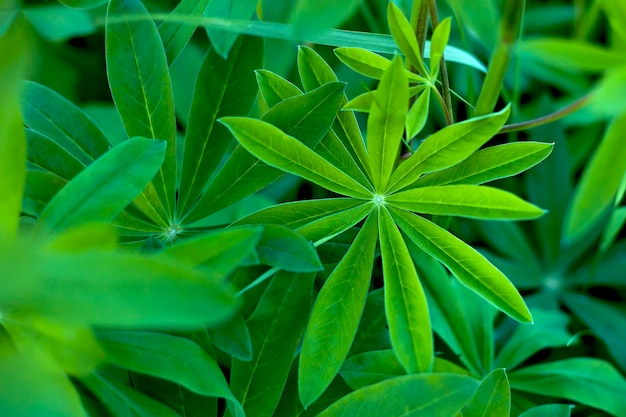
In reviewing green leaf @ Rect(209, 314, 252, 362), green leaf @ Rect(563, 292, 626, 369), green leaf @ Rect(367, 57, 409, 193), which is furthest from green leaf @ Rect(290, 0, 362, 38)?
green leaf @ Rect(563, 292, 626, 369)

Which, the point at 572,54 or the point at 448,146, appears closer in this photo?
the point at 572,54

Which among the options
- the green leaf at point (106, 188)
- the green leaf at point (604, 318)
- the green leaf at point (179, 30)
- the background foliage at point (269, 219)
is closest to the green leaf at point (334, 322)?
the background foliage at point (269, 219)

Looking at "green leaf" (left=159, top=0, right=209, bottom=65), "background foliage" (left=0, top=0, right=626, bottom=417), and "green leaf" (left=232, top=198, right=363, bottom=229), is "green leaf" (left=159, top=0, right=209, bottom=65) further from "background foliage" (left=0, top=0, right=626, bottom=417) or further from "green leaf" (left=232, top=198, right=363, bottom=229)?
"green leaf" (left=232, top=198, right=363, bottom=229)

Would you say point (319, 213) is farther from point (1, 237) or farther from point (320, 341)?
point (1, 237)

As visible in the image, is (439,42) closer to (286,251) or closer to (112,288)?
(286,251)

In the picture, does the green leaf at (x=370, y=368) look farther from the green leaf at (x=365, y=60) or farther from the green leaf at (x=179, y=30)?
the green leaf at (x=179, y=30)

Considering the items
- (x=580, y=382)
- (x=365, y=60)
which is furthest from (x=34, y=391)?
(x=580, y=382)
